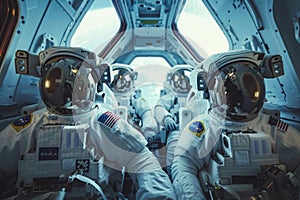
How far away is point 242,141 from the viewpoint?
1.51m

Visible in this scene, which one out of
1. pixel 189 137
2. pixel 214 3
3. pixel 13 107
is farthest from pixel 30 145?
pixel 214 3

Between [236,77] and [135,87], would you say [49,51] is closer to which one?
[236,77]

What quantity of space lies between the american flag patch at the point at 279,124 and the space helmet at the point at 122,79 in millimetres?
2017

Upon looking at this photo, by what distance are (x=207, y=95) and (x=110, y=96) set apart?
123 centimetres

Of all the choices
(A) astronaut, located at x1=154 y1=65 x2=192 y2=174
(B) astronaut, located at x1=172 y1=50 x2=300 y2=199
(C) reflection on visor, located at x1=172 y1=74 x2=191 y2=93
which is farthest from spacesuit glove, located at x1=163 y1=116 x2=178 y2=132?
(B) astronaut, located at x1=172 y1=50 x2=300 y2=199

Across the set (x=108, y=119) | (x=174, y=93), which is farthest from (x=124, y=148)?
(x=174, y=93)

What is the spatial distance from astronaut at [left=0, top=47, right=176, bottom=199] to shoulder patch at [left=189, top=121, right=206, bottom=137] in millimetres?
349

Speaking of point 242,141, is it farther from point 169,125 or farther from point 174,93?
point 174,93

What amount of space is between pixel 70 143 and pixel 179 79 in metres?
2.23

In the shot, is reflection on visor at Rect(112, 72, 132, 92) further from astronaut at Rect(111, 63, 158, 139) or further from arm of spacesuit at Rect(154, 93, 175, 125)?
arm of spacesuit at Rect(154, 93, 175, 125)

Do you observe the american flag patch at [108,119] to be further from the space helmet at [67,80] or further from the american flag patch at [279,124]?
the american flag patch at [279,124]

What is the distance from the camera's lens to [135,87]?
3549mm

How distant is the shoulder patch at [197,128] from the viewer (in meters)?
1.73

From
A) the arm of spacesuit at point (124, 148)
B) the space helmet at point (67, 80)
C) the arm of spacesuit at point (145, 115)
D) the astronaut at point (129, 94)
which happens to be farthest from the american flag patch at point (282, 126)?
the astronaut at point (129, 94)
